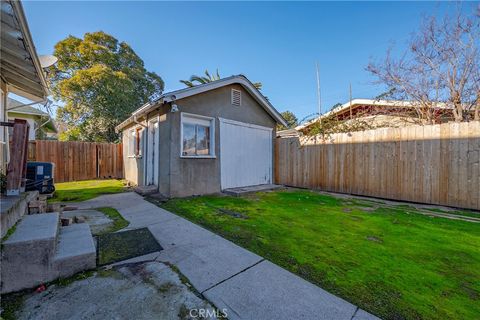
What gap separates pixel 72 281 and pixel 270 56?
11745mm

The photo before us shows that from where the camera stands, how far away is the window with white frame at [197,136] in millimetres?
6117

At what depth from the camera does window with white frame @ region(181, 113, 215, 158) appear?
6117mm

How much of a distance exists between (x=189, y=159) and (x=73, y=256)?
13.6 feet

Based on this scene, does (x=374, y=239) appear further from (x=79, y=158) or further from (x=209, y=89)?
(x=79, y=158)

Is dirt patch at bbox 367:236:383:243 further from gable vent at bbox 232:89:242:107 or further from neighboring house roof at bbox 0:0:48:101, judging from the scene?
gable vent at bbox 232:89:242:107

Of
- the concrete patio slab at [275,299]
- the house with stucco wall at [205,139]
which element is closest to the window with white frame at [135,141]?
the house with stucco wall at [205,139]

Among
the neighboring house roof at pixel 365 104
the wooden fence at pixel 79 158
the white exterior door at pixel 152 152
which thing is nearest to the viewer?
the white exterior door at pixel 152 152

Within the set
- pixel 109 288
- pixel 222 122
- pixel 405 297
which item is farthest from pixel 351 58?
pixel 109 288

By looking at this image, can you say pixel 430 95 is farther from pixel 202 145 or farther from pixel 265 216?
pixel 202 145

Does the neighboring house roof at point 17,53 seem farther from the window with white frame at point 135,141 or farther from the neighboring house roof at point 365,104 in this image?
the neighboring house roof at point 365,104

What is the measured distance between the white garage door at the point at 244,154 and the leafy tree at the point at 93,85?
39.2 feet

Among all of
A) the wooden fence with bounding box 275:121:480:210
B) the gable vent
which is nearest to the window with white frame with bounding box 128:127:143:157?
the gable vent

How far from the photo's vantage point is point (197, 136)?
6492mm

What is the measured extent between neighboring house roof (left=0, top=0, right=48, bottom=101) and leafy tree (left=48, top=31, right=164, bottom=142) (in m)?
10.4
